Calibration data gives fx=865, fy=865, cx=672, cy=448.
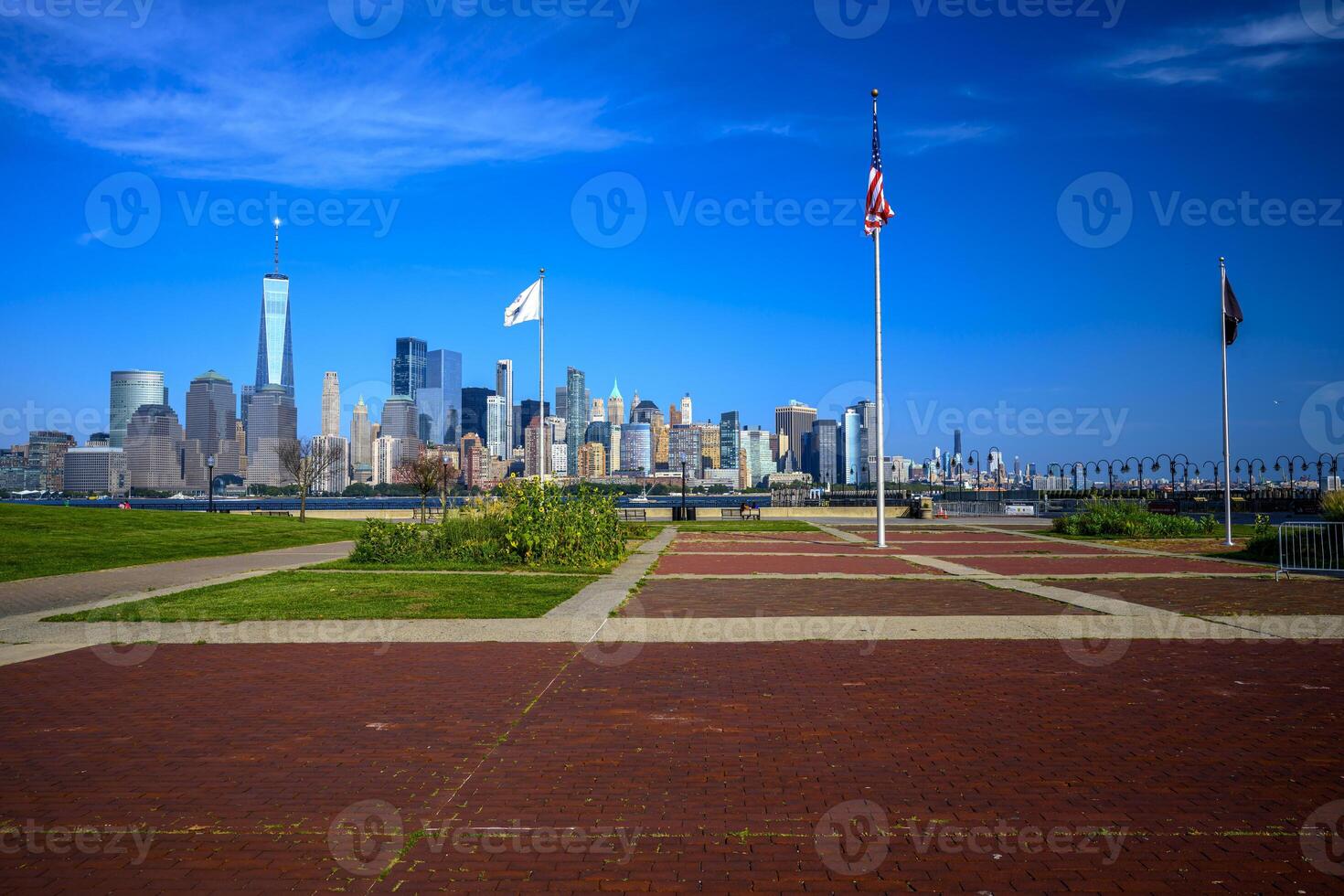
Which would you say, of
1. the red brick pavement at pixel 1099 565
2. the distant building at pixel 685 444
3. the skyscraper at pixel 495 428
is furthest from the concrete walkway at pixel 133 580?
the distant building at pixel 685 444

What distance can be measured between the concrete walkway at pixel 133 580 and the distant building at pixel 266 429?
155 meters

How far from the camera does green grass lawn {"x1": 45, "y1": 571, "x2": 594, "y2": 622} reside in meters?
11.8

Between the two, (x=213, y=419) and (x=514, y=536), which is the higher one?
(x=213, y=419)

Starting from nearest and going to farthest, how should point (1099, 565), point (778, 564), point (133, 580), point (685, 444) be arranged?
1. point (133, 580)
2. point (1099, 565)
3. point (778, 564)
4. point (685, 444)

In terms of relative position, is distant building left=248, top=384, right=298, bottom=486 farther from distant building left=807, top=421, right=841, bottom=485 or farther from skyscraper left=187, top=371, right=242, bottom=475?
distant building left=807, top=421, right=841, bottom=485

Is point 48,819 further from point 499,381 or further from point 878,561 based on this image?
point 499,381

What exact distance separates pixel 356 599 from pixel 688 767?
9193 mm

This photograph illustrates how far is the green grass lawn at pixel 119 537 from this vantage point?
61.7ft

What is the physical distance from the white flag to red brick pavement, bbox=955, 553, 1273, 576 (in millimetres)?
14464

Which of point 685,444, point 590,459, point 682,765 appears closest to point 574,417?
point 590,459

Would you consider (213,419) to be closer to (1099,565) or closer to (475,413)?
(475,413)

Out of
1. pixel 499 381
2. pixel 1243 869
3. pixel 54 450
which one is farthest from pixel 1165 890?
Result: pixel 54 450

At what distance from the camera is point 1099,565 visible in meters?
19.5

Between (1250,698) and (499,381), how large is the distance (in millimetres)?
63133
